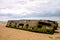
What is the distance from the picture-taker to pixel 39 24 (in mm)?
6523

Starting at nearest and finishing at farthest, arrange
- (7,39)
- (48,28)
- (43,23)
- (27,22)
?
1. (7,39)
2. (48,28)
3. (43,23)
4. (27,22)

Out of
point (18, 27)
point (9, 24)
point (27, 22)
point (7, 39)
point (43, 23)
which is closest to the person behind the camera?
point (7, 39)

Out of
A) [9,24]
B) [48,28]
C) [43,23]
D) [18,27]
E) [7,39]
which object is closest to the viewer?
[7,39]

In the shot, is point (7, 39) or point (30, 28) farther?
point (30, 28)

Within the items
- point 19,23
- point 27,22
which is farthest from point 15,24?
point 27,22

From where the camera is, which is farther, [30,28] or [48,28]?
[30,28]

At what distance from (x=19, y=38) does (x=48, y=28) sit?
1.92 metres

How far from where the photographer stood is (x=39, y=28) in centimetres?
646

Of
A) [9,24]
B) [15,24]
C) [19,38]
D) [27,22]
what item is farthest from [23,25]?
[19,38]

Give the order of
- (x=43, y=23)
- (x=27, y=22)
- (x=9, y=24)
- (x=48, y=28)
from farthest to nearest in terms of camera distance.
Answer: (x=9, y=24) → (x=27, y=22) → (x=43, y=23) → (x=48, y=28)

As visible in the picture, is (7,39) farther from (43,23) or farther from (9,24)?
(9,24)

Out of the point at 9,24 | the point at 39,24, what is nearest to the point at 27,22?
the point at 39,24

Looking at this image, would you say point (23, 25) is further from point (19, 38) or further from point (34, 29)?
point (19, 38)

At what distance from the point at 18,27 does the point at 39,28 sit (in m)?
1.60
